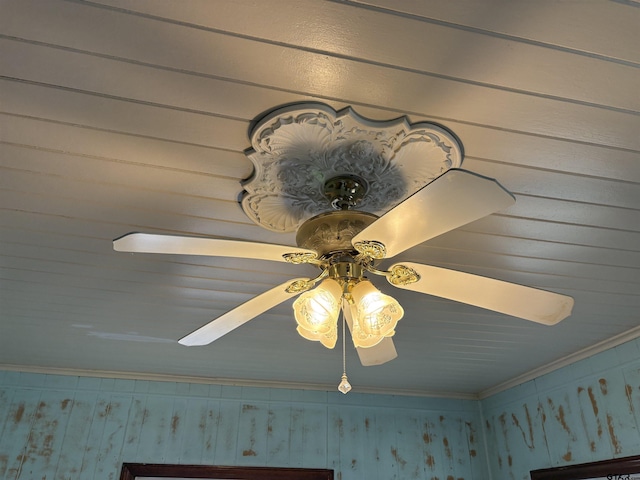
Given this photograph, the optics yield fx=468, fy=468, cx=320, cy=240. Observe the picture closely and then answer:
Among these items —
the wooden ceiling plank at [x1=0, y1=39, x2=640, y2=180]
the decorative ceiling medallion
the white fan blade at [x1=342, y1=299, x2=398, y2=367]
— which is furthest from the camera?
the white fan blade at [x1=342, y1=299, x2=398, y2=367]

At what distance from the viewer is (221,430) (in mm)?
2826

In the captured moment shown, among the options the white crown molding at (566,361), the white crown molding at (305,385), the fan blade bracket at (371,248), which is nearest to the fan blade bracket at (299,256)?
the fan blade bracket at (371,248)

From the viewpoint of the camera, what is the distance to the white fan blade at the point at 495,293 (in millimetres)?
1041

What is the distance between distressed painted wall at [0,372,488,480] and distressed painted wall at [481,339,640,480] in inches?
9.5

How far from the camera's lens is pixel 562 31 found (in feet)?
2.77

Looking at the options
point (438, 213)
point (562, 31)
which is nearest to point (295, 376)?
point (438, 213)

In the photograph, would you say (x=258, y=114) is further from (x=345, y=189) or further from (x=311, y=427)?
(x=311, y=427)

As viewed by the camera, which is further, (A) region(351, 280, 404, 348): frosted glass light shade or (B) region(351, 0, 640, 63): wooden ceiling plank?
(A) region(351, 280, 404, 348): frosted glass light shade

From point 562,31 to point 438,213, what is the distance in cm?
40

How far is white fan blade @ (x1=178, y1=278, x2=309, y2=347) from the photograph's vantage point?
1.14m

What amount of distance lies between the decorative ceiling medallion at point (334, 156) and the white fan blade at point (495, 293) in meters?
0.24

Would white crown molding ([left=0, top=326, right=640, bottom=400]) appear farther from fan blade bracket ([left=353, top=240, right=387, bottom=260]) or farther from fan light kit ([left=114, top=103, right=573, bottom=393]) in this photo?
fan blade bracket ([left=353, top=240, right=387, bottom=260])

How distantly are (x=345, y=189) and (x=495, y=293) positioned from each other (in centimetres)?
43

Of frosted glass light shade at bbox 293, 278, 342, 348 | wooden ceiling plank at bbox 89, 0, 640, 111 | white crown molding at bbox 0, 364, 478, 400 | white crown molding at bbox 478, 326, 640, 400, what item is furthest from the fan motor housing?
white crown molding at bbox 0, 364, 478, 400
